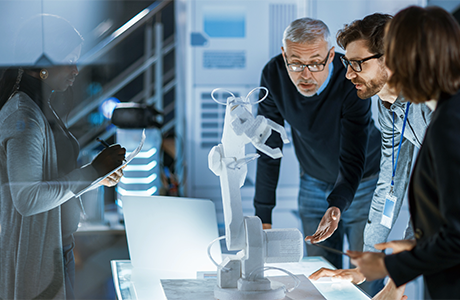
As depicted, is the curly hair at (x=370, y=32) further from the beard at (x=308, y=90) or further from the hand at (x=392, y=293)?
the hand at (x=392, y=293)

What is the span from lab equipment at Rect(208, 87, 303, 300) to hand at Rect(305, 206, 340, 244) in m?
0.22

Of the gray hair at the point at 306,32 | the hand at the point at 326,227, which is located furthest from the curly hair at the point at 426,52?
the gray hair at the point at 306,32

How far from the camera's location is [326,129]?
70.2 inches

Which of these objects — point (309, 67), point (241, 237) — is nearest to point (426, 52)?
point (241, 237)

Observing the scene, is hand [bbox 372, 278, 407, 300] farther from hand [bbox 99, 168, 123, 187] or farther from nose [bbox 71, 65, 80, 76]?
nose [bbox 71, 65, 80, 76]

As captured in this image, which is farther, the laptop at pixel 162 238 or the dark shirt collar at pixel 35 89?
the laptop at pixel 162 238

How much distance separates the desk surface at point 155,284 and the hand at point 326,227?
13 cm

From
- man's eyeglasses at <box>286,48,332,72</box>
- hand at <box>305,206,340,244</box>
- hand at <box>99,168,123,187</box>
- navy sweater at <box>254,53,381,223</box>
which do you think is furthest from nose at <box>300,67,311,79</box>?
hand at <box>99,168,123,187</box>

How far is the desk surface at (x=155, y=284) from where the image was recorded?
1.19 m

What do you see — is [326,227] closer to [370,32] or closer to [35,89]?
[370,32]

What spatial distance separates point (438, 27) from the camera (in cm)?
73

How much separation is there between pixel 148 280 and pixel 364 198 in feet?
3.44

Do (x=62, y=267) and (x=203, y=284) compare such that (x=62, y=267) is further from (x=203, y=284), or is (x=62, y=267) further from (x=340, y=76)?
(x=340, y=76)

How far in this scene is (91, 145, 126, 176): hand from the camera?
1.24m
